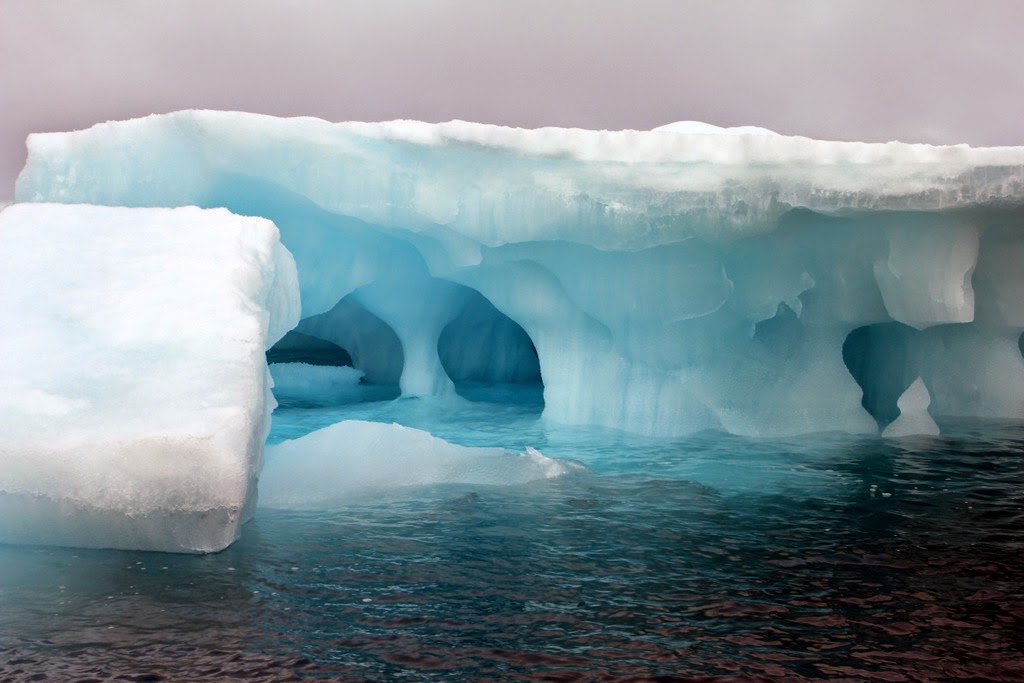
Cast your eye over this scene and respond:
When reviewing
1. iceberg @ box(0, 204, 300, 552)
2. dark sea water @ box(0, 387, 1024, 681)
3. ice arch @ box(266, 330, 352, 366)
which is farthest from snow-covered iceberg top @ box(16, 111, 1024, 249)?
ice arch @ box(266, 330, 352, 366)

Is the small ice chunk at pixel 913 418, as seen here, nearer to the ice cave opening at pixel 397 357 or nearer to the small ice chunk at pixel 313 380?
the ice cave opening at pixel 397 357

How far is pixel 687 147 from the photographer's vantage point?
289 inches

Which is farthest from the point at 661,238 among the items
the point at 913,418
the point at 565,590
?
the point at 565,590

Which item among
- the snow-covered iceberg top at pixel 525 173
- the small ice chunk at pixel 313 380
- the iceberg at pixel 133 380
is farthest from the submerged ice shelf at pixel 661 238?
the small ice chunk at pixel 313 380

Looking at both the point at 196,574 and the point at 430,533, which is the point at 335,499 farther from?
the point at 196,574

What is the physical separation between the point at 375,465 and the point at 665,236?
332 centimetres

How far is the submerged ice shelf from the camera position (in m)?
7.41

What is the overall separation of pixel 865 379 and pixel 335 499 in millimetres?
7270

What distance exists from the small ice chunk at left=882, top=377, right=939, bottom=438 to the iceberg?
5.97 metres

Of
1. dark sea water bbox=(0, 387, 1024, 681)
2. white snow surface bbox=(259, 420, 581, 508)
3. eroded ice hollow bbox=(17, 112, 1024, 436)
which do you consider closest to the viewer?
dark sea water bbox=(0, 387, 1024, 681)

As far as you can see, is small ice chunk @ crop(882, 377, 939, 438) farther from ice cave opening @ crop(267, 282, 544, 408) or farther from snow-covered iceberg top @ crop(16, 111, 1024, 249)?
ice cave opening @ crop(267, 282, 544, 408)

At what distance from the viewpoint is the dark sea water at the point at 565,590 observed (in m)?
3.12

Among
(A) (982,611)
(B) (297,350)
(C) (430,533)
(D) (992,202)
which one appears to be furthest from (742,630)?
(B) (297,350)

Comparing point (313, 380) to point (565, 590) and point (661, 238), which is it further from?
point (565, 590)
